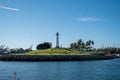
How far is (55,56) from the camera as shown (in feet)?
601

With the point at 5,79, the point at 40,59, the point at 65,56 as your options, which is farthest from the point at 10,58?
the point at 5,79

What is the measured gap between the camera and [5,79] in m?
67.9

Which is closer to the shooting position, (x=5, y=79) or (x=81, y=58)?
(x=5, y=79)

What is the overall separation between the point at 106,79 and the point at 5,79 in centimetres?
2622

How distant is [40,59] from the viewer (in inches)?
7126

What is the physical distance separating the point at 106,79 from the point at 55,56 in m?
115

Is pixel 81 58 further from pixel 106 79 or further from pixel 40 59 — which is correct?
pixel 106 79

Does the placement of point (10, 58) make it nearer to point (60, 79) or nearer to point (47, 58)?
point (47, 58)

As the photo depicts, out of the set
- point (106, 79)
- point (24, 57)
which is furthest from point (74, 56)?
point (106, 79)

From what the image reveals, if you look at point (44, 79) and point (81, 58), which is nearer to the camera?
point (44, 79)

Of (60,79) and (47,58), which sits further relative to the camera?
(47,58)

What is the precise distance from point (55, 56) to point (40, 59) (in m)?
10.7

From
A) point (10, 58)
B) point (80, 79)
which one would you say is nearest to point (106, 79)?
point (80, 79)

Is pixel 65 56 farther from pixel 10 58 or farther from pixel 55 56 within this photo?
pixel 10 58
